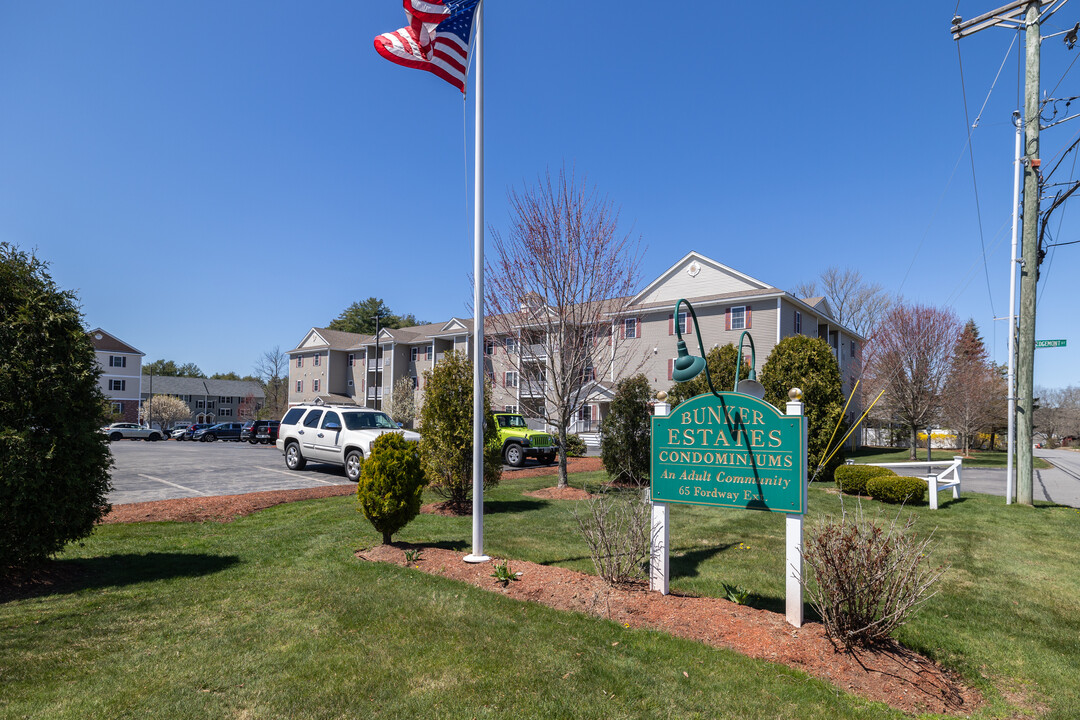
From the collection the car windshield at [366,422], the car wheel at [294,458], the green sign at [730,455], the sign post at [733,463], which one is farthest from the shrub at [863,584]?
the car wheel at [294,458]

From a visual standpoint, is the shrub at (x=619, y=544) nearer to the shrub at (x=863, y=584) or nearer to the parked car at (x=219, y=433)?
the shrub at (x=863, y=584)

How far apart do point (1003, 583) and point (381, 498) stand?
7.37 meters

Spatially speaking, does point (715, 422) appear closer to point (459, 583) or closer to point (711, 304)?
point (459, 583)

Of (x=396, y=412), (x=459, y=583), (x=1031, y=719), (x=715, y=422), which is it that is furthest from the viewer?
(x=396, y=412)

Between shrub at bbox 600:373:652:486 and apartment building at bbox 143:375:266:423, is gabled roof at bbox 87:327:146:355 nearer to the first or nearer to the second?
apartment building at bbox 143:375:266:423

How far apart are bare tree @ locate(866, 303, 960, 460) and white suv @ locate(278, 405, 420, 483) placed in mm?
22450

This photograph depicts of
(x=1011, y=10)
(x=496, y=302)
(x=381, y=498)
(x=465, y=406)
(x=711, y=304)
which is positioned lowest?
(x=381, y=498)

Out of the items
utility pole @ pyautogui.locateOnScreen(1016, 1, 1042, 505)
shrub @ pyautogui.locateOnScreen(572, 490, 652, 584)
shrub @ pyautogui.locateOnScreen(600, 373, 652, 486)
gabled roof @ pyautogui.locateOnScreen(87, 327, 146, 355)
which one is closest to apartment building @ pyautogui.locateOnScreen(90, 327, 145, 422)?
gabled roof @ pyautogui.locateOnScreen(87, 327, 146, 355)

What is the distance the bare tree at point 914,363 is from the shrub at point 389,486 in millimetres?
25231

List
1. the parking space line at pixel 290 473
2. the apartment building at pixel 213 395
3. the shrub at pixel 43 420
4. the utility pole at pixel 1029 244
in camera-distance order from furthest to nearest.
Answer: the apartment building at pixel 213 395
the parking space line at pixel 290 473
the utility pole at pixel 1029 244
the shrub at pixel 43 420

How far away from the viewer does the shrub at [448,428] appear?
10.2 m

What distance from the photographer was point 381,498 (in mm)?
7098

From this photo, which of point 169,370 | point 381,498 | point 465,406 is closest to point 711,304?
point 465,406

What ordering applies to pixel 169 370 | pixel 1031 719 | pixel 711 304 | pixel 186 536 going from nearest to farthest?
pixel 1031 719 < pixel 186 536 < pixel 711 304 < pixel 169 370
